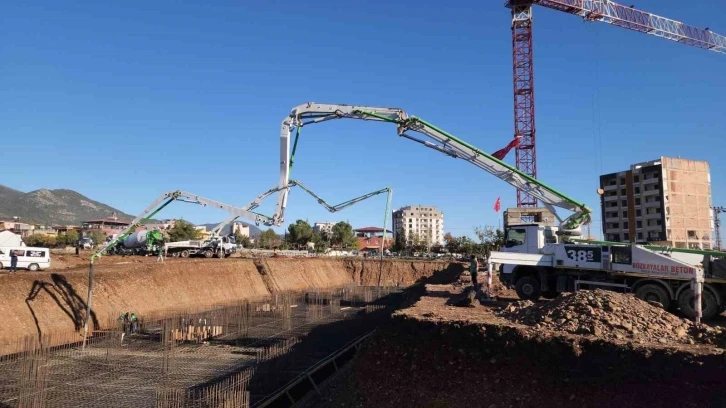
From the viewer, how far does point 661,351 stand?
8.14 m

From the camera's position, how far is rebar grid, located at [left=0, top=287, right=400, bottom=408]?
11.6m

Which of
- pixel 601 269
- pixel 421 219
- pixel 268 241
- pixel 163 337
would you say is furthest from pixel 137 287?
pixel 421 219

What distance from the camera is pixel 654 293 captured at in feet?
45.6

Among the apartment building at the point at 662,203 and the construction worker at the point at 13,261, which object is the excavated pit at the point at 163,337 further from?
the apartment building at the point at 662,203

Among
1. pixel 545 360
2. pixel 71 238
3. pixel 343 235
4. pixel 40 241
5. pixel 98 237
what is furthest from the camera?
pixel 343 235

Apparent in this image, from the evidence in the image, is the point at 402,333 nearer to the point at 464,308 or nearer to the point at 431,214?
the point at 464,308

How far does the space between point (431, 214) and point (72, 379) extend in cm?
15671

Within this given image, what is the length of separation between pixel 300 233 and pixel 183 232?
2238cm

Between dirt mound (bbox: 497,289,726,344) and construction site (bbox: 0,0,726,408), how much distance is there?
0.04m

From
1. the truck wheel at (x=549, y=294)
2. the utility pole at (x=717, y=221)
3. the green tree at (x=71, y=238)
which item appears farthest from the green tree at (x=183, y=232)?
the utility pole at (x=717, y=221)

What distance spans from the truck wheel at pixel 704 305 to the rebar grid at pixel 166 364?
11499 mm

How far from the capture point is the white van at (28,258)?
2816cm

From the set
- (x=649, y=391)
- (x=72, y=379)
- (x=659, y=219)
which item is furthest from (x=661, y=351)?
(x=659, y=219)

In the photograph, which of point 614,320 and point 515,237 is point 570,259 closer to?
point 515,237
